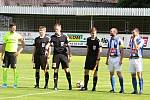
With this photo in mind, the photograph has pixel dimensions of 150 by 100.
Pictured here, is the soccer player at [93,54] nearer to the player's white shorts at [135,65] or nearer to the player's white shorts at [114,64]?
the player's white shorts at [114,64]

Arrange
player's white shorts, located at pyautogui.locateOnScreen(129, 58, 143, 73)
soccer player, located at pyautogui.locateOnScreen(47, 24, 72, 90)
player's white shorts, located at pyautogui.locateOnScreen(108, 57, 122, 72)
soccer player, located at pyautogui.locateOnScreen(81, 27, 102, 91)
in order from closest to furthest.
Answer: player's white shorts, located at pyautogui.locateOnScreen(129, 58, 143, 73), player's white shorts, located at pyautogui.locateOnScreen(108, 57, 122, 72), soccer player, located at pyautogui.locateOnScreen(47, 24, 72, 90), soccer player, located at pyautogui.locateOnScreen(81, 27, 102, 91)

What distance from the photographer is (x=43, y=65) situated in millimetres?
18781

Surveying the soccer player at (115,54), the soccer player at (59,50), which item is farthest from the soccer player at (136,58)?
the soccer player at (59,50)

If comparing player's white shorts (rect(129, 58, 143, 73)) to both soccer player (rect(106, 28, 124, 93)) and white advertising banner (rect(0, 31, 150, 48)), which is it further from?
white advertising banner (rect(0, 31, 150, 48))

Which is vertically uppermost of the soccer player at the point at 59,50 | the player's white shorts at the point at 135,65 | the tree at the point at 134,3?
the tree at the point at 134,3

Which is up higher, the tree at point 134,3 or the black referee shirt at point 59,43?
the tree at point 134,3

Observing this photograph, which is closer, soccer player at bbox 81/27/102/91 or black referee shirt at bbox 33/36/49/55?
soccer player at bbox 81/27/102/91

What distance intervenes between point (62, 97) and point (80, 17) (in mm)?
39870

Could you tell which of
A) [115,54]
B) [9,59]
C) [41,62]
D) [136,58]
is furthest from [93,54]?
[9,59]

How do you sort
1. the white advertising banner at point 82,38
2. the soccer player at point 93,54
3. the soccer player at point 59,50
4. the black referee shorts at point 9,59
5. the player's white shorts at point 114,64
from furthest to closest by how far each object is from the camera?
the white advertising banner at point 82,38, the black referee shorts at point 9,59, the soccer player at point 93,54, the soccer player at point 59,50, the player's white shorts at point 114,64

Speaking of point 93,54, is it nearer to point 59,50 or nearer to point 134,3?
point 59,50

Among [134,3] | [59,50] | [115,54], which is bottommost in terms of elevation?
[115,54]

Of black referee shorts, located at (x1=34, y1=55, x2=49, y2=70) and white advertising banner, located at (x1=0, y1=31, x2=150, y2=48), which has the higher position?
white advertising banner, located at (x1=0, y1=31, x2=150, y2=48)

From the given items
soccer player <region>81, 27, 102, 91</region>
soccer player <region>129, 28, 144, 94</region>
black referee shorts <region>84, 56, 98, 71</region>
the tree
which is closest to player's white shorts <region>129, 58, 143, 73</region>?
soccer player <region>129, 28, 144, 94</region>
